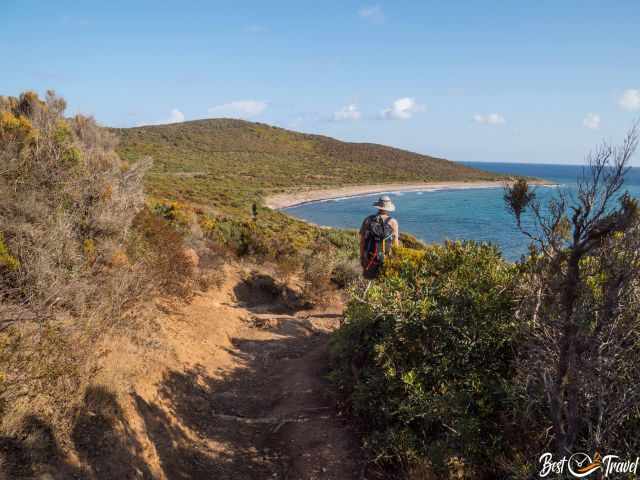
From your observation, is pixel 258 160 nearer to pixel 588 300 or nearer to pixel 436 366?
pixel 436 366

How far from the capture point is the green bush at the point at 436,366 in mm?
3725

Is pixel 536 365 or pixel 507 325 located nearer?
pixel 536 365

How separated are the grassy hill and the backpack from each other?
3544 centimetres

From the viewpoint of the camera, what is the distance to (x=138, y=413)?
447 centimetres

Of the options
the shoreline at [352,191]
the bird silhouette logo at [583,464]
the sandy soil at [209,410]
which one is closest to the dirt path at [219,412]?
the sandy soil at [209,410]

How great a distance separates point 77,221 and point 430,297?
5514 millimetres

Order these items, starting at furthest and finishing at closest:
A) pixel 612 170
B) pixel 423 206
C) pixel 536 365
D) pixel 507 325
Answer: pixel 423 206 → pixel 507 325 → pixel 536 365 → pixel 612 170

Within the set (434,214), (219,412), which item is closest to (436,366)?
(219,412)

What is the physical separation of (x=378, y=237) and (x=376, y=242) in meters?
0.10

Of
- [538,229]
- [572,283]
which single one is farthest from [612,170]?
[572,283]

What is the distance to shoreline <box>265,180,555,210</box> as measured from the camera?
6173cm

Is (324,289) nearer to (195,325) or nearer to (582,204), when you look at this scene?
(195,325)

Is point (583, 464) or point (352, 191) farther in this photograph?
point (352, 191)

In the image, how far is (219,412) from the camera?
5.48 m
